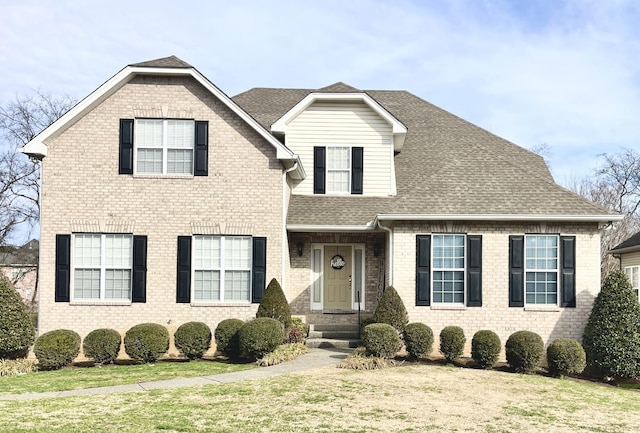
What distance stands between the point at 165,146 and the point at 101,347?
5.58 metres

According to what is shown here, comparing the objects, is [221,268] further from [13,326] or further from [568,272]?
[568,272]

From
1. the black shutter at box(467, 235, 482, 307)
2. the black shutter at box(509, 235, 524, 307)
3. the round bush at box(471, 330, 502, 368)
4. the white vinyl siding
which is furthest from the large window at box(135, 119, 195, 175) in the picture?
the black shutter at box(509, 235, 524, 307)

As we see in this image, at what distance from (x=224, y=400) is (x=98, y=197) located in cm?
835

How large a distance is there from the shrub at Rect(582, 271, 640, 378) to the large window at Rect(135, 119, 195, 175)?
1104cm

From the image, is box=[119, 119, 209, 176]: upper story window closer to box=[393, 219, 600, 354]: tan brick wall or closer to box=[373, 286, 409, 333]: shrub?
box=[393, 219, 600, 354]: tan brick wall

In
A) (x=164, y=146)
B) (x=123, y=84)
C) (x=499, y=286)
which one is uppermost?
(x=123, y=84)

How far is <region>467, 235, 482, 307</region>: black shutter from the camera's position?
55.6 feet

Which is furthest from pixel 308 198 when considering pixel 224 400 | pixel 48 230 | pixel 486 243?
pixel 224 400

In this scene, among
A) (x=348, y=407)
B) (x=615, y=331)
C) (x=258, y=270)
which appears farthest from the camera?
(x=258, y=270)

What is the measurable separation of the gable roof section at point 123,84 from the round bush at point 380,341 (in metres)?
5.10

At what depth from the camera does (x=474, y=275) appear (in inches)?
667

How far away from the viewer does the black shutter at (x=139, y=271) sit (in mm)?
17125

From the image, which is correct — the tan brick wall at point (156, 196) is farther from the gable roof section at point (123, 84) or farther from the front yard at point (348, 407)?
the front yard at point (348, 407)

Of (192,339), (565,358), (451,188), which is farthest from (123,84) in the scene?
(565,358)
